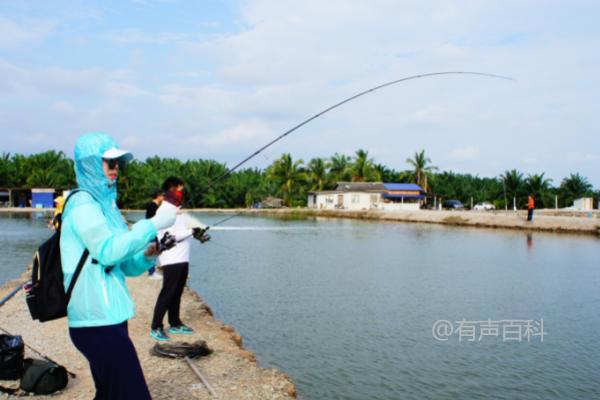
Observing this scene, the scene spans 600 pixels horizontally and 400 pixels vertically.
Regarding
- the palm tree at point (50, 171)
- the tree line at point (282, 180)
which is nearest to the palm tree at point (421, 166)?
the tree line at point (282, 180)

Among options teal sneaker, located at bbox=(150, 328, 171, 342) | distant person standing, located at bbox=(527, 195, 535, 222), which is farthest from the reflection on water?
distant person standing, located at bbox=(527, 195, 535, 222)

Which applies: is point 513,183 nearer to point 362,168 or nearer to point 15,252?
point 362,168

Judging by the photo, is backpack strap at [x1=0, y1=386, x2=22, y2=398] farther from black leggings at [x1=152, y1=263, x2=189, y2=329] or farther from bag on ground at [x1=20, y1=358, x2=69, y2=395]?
black leggings at [x1=152, y1=263, x2=189, y2=329]

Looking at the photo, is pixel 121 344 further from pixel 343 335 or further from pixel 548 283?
pixel 548 283

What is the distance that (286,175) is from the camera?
67.8 m

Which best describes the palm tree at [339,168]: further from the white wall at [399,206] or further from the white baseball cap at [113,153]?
the white baseball cap at [113,153]

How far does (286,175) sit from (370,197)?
11.8 m

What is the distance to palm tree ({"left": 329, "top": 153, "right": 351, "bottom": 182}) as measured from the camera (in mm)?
71500

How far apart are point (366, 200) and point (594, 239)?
33.7 meters

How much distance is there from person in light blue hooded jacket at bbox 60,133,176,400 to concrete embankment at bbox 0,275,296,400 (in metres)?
2.19

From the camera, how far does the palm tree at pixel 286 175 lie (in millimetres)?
67062

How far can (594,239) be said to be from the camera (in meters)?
29.0

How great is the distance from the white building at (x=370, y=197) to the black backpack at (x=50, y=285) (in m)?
56.8

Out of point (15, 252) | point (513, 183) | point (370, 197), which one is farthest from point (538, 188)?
point (15, 252)
